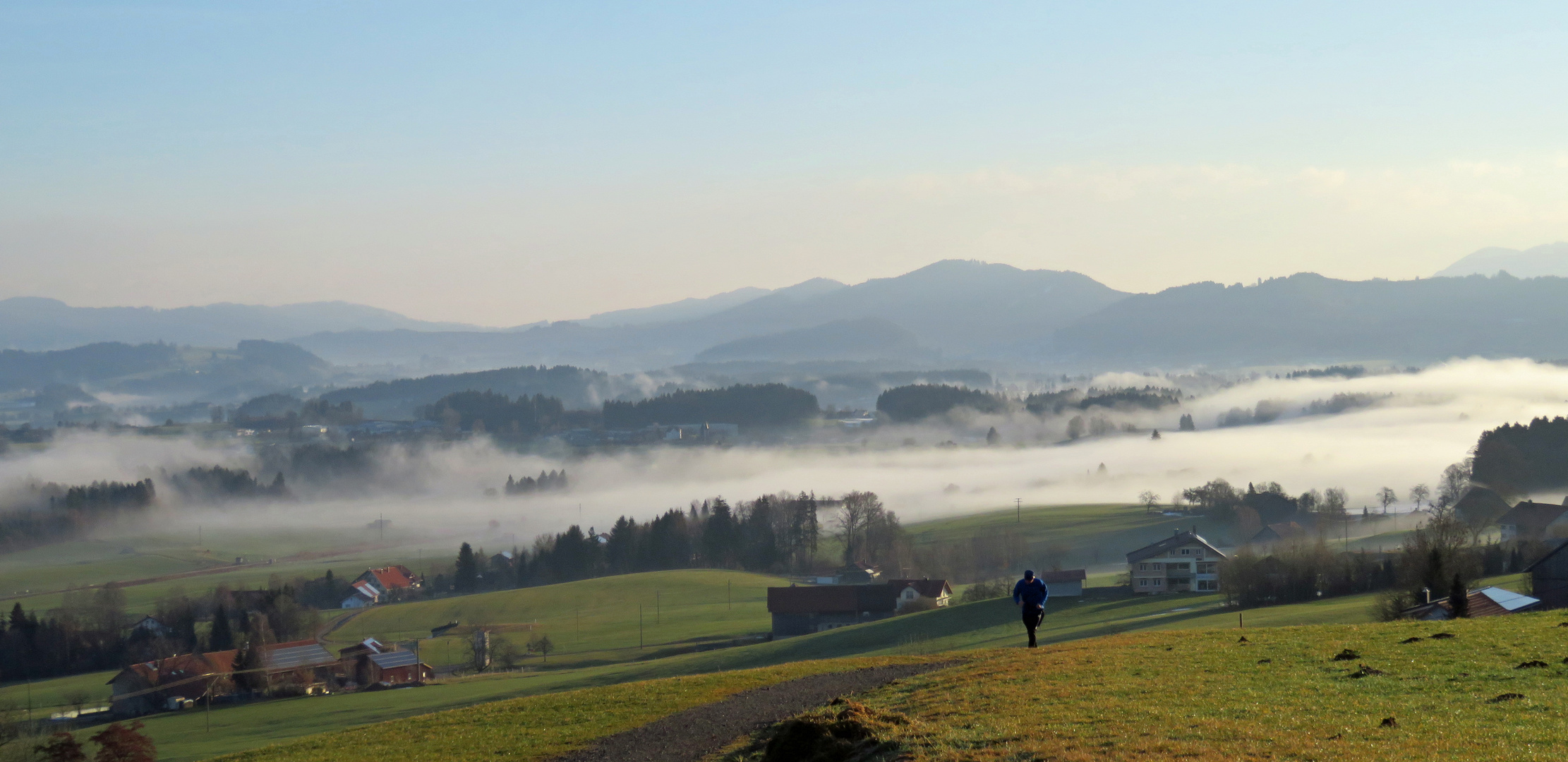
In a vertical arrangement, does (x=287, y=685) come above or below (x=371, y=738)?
below

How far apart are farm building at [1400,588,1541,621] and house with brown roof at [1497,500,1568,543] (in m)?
61.2

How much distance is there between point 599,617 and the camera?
98.7m

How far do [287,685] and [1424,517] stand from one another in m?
119

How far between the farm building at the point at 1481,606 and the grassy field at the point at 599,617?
46.7 meters

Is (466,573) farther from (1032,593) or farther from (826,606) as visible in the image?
(1032,593)

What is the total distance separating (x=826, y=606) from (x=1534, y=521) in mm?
67966

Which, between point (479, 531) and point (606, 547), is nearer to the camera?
point (606, 547)

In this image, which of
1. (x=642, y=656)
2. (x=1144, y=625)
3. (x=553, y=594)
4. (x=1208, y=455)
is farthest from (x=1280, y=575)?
(x=1208, y=455)

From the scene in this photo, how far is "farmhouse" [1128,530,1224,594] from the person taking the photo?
280 feet

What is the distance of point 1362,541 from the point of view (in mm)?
108375

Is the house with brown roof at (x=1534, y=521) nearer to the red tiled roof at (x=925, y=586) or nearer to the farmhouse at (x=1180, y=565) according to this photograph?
the farmhouse at (x=1180, y=565)

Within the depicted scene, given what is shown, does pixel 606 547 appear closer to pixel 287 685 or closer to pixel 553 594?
pixel 553 594

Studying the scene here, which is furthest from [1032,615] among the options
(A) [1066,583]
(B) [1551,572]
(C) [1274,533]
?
(C) [1274,533]

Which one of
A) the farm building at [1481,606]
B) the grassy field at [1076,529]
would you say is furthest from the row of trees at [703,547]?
the farm building at [1481,606]
